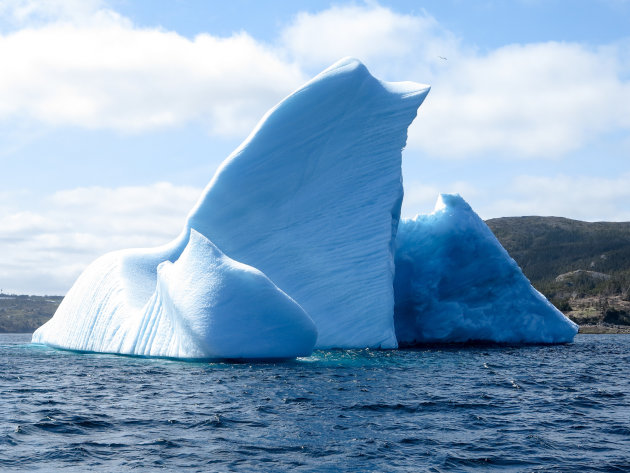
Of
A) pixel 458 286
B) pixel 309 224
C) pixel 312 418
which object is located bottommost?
pixel 312 418

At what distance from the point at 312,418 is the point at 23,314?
122612 millimetres

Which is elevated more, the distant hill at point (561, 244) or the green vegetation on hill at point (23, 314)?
the distant hill at point (561, 244)

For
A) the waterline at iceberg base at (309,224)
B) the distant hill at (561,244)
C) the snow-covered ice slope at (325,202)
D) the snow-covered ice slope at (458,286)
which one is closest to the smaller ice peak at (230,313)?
the waterline at iceberg base at (309,224)

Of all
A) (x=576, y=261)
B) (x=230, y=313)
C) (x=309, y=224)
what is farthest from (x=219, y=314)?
(x=576, y=261)

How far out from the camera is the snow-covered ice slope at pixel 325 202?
24125 mm

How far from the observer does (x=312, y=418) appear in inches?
452

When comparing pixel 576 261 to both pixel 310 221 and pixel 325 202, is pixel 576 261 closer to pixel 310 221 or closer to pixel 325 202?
pixel 325 202

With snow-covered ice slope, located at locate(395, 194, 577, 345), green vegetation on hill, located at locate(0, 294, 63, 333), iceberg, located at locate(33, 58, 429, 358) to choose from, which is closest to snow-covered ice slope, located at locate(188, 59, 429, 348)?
iceberg, located at locate(33, 58, 429, 358)

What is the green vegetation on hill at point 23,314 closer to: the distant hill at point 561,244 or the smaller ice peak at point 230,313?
the distant hill at point 561,244

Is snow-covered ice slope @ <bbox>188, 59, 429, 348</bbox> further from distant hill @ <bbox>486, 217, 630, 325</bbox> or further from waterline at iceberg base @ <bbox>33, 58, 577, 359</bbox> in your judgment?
distant hill @ <bbox>486, 217, 630, 325</bbox>

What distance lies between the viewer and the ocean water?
28.9 ft

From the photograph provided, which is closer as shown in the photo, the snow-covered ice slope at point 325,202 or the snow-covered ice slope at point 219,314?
the snow-covered ice slope at point 219,314

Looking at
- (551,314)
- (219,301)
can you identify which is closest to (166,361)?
(219,301)

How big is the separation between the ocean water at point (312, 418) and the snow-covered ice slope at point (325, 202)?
504 cm
